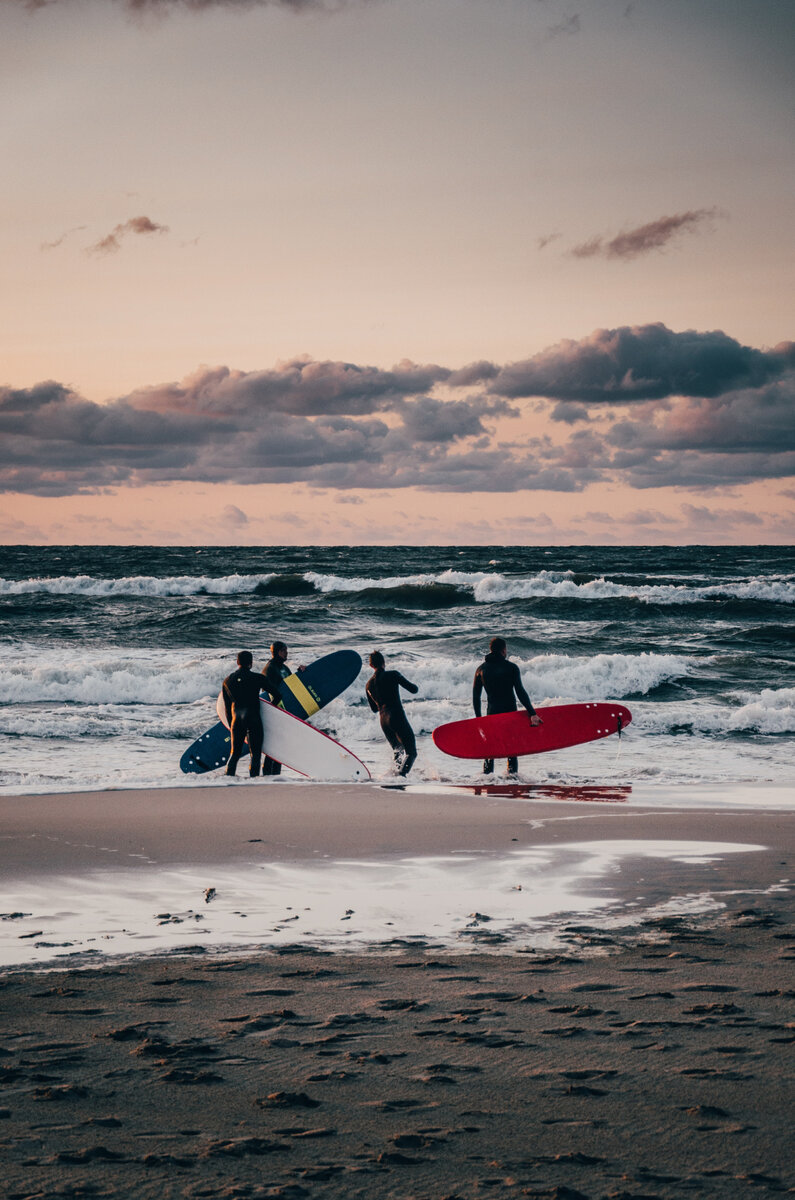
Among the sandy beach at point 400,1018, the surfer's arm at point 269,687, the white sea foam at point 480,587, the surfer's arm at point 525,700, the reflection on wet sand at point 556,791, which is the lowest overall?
the reflection on wet sand at point 556,791

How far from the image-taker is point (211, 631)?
25.7 meters

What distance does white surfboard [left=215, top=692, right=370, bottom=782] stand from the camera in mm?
10453

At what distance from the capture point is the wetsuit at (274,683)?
10711 millimetres

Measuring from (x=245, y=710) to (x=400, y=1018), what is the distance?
7067 millimetres

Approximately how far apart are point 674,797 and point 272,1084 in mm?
6638

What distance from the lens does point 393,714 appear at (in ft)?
35.5

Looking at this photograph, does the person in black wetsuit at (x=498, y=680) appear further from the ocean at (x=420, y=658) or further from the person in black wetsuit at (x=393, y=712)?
the person in black wetsuit at (x=393, y=712)

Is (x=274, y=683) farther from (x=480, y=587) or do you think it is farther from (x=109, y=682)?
(x=480, y=587)

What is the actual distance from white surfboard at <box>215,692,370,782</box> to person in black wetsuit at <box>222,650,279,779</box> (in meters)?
0.11

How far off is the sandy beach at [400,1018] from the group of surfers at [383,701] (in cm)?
349

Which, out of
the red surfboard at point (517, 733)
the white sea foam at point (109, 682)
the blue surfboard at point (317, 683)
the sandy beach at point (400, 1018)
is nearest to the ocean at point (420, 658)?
the white sea foam at point (109, 682)

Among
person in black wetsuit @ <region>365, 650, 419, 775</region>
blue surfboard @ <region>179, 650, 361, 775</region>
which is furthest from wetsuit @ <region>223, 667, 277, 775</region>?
person in black wetsuit @ <region>365, 650, 419, 775</region>

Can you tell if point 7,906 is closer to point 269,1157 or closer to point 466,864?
point 466,864

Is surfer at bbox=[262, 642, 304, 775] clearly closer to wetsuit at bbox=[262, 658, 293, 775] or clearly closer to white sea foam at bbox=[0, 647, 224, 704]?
wetsuit at bbox=[262, 658, 293, 775]
